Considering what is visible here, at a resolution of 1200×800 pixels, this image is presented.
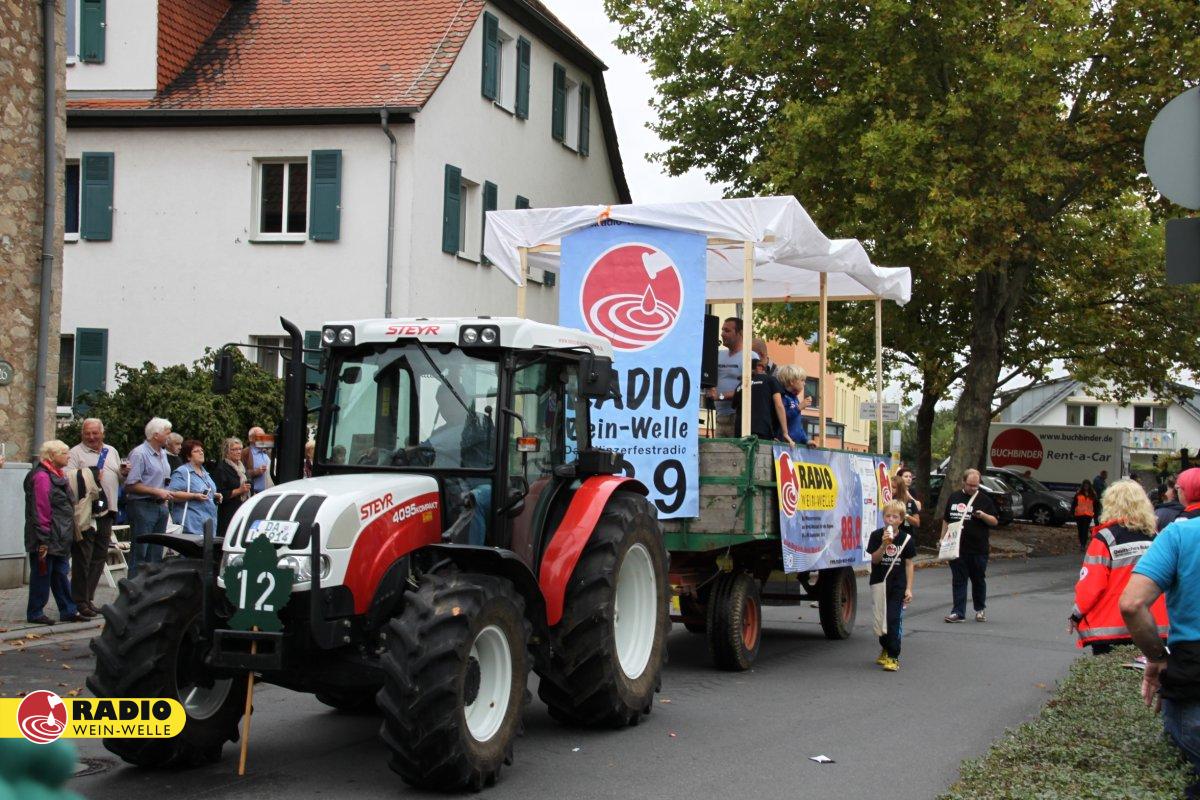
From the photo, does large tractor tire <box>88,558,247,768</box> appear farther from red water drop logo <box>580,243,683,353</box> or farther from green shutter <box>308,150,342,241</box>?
green shutter <box>308,150,342,241</box>

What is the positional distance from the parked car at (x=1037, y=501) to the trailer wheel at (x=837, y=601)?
29985 millimetres

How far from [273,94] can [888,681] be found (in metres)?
16.9

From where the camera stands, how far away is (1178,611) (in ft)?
19.6

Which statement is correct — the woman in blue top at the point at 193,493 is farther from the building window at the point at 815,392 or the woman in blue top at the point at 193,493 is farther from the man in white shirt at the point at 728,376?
the building window at the point at 815,392

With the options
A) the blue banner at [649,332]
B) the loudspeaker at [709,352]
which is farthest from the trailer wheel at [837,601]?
the blue banner at [649,332]

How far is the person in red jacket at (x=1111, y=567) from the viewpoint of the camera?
8.89 meters

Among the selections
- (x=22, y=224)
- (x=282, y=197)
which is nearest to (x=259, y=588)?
(x=22, y=224)

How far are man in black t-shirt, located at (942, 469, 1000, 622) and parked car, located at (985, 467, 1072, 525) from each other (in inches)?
1060

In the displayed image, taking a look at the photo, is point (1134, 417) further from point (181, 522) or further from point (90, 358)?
point (181, 522)

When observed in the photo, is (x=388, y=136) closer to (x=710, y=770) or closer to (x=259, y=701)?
(x=259, y=701)

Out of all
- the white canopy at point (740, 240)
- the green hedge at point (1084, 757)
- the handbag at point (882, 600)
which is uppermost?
the white canopy at point (740, 240)

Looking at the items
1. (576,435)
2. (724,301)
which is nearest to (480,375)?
(576,435)

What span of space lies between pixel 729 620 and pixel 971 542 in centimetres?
627

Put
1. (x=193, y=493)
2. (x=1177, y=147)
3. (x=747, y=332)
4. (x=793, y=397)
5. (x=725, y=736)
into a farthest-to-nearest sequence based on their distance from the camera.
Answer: (x=193, y=493) < (x=793, y=397) < (x=747, y=332) < (x=725, y=736) < (x=1177, y=147)
